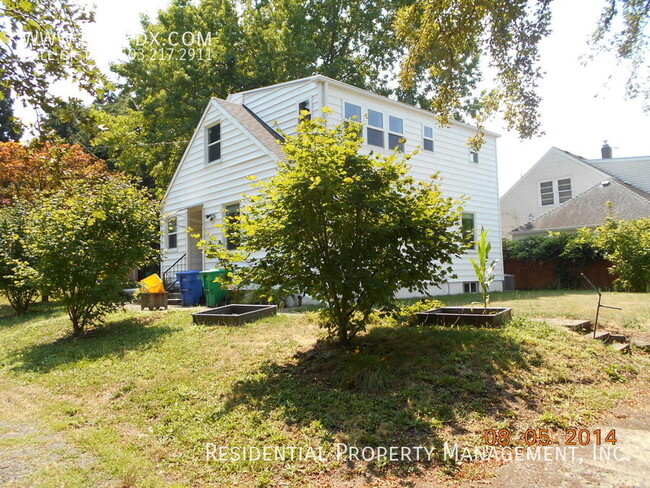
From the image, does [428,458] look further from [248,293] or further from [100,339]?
[248,293]

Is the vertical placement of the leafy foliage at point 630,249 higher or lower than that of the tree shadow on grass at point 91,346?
higher

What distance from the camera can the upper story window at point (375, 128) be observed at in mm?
13891

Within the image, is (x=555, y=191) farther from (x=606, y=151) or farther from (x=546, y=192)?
(x=606, y=151)

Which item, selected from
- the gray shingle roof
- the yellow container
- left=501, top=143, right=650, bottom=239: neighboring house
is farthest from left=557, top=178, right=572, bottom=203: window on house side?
the yellow container

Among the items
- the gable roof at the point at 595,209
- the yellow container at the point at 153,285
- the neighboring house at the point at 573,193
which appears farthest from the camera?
the neighboring house at the point at 573,193

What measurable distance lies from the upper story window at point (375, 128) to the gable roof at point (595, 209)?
40.3 feet

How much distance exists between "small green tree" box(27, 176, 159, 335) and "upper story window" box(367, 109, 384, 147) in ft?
24.0

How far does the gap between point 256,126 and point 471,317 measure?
9617 millimetres

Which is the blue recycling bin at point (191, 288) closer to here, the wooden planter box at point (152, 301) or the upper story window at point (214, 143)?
the wooden planter box at point (152, 301)

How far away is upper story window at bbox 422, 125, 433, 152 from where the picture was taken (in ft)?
50.5

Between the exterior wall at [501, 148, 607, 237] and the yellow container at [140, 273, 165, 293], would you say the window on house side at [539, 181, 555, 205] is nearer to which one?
the exterior wall at [501, 148, 607, 237]

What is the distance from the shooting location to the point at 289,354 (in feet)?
19.7

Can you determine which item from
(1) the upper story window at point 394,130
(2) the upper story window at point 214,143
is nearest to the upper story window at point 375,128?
(1) the upper story window at point 394,130

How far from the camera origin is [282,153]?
12438 millimetres
